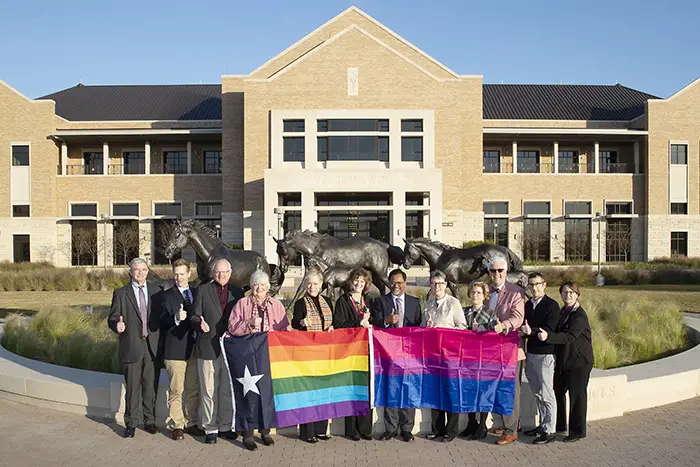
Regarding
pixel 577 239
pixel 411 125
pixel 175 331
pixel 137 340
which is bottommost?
pixel 137 340

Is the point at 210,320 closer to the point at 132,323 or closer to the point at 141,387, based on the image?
the point at 132,323

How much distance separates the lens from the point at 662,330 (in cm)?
1252

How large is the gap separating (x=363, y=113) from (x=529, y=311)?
35442 mm

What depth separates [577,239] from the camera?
1911 inches

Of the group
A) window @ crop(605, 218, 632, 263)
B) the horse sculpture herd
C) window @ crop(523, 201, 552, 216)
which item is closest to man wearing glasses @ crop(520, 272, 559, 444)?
the horse sculpture herd

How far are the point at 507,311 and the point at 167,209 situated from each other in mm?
44327

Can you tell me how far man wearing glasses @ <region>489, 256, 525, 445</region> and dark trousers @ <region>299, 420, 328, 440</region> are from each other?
2042mm

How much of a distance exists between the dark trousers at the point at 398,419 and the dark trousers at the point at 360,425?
21 centimetres

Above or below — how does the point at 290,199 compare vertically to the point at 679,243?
above

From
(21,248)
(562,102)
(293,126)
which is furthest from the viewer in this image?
(562,102)

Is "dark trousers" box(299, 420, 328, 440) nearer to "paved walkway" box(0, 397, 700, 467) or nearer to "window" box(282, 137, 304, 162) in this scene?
"paved walkway" box(0, 397, 700, 467)

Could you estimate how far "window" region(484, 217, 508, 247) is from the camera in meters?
48.6

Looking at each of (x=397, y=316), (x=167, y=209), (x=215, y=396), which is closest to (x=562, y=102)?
(x=167, y=209)

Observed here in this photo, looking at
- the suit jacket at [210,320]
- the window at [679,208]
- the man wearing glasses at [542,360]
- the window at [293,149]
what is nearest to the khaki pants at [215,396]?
the suit jacket at [210,320]
